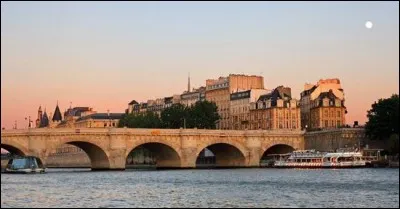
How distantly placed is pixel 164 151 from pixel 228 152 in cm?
1142

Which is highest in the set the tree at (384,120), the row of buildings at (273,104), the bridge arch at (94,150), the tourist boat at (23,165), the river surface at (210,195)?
the row of buildings at (273,104)

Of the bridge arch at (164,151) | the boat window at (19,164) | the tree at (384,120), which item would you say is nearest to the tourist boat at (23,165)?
the boat window at (19,164)

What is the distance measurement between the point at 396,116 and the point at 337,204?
6313cm

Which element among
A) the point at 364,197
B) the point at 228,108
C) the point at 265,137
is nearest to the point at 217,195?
the point at 364,197

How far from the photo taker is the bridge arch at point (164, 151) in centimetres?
10512

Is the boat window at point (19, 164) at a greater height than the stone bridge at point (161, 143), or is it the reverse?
the stone bridge at point (161, 143)

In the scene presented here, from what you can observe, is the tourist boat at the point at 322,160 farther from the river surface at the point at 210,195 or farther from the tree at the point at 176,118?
the river surface at the point at 210,195

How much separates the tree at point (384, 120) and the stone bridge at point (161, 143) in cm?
1395

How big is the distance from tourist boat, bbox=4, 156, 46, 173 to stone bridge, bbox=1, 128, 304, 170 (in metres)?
8.08

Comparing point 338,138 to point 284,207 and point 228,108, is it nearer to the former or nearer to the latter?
point 228,108

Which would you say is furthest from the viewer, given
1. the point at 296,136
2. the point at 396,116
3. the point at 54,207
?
the point at 296,136

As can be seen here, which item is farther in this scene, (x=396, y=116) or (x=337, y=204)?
(x=396, y=116)

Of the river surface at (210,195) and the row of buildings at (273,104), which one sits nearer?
the river surface at (210,195)

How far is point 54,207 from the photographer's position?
138 feet
